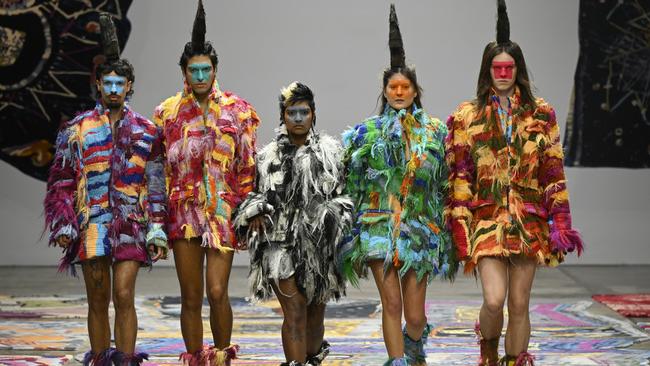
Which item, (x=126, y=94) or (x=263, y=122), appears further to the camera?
(x=263, y=122)

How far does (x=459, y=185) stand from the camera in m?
4.91

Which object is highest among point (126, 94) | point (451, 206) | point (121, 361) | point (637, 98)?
point (637, 98)

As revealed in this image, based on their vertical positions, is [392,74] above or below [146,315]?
above

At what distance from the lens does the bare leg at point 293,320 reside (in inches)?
194


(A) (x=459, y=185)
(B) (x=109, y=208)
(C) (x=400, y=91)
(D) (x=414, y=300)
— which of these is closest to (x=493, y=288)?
(D) (x=414, y=300)

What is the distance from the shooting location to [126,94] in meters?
5.11

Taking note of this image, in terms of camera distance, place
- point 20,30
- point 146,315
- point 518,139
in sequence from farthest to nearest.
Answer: point 20,30, point 146,315, point 518,139

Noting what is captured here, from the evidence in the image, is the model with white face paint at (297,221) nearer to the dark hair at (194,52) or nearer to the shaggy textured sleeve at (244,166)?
the shaggy textured sleeve at (244,166)

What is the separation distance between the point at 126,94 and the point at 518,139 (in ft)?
5.64

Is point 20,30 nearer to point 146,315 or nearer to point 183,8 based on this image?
point 183,8

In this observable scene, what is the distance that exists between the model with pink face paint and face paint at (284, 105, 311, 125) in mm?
632

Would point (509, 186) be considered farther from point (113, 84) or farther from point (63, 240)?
point (63, 240)

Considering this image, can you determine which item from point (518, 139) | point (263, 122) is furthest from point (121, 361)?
point (263, 122)

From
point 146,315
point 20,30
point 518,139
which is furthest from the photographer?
point 20,30
